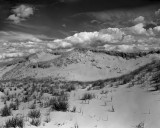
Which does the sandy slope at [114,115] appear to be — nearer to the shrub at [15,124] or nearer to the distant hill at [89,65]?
the shrub at [15,124]

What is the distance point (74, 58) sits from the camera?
53.8m

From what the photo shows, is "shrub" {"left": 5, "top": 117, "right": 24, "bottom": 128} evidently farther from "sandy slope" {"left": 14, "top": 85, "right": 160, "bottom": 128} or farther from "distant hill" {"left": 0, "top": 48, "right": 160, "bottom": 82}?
"distant hill" {"left": 0, "top": 48, "right": 160, "bottom": 82}

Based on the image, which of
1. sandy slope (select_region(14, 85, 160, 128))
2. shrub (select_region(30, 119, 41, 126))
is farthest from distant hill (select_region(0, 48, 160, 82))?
shrub (select_region(30, 119, 41, 126))

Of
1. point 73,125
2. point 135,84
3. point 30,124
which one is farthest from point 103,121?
point 135,84

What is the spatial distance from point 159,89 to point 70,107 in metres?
3.56

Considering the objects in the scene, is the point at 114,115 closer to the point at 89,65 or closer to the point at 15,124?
the point at 15,124

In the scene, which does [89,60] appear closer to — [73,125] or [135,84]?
[135,84]

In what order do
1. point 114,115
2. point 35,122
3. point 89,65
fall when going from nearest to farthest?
1. point 35,122
2. point 114,115
3. point 89,65

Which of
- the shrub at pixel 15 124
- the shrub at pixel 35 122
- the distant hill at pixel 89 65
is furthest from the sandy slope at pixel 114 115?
the distant hill at pixel 89 65

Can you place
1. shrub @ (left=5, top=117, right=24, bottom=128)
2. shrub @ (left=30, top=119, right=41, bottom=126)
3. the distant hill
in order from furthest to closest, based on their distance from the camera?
the distant hill < shrub @ (left=30, top=119, right=41, bottom=126) < shrub @ (left=5, top=117, right=24, bottom=128)

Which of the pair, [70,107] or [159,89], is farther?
[159,89]

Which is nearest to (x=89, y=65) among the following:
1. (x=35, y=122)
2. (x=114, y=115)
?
(x=114, y=115)

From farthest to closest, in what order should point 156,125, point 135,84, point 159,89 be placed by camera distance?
point 135,84, point 159,89, point 156,125

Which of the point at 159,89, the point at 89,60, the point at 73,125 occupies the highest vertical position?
the point at 89,60
